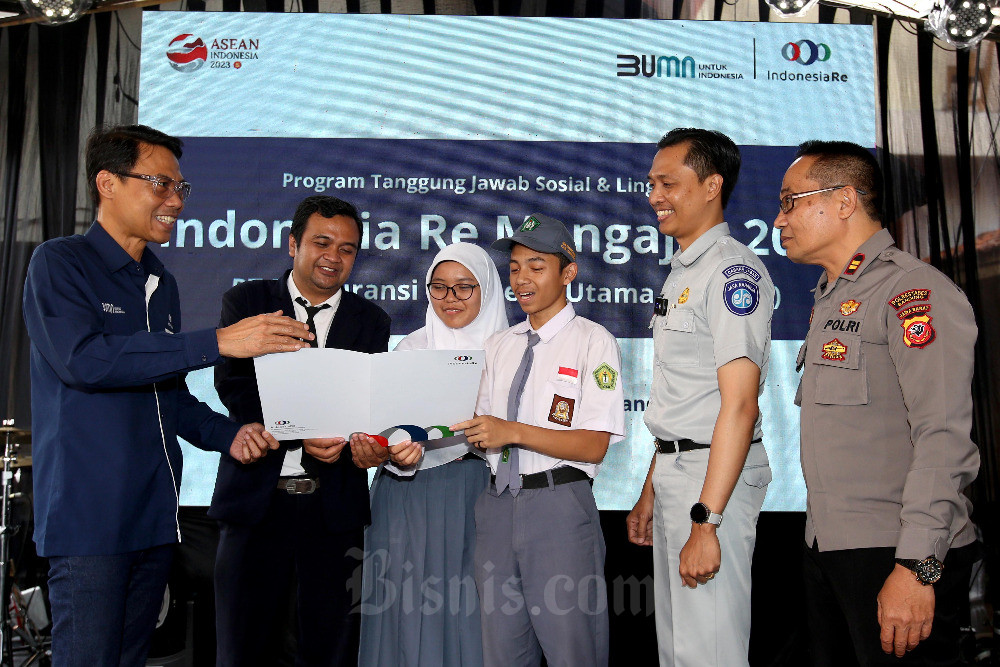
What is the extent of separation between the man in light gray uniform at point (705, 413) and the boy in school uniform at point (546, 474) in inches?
8.8

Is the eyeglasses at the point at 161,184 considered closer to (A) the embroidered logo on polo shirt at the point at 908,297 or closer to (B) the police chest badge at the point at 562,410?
(B) the police chest badge at the point at 562,410

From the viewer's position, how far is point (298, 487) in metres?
2.78

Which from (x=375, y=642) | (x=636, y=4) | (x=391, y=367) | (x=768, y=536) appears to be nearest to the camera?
(x=391, y=367)

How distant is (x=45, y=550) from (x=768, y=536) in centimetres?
331

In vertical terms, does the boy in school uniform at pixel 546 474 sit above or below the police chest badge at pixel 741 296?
below

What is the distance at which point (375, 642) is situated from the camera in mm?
2803

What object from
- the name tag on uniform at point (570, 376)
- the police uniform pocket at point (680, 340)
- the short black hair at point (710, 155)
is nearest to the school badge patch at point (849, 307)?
the police uniform pocket at point (680, 340)

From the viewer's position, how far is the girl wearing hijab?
2760mm

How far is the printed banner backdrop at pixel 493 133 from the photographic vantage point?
4027 millimetres

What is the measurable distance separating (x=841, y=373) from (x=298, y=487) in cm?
185

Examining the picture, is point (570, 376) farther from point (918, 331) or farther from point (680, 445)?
point (918, 331)

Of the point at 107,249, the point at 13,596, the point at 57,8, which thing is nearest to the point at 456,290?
the point at 107,249

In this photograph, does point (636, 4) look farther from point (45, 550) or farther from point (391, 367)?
point (45, 550)

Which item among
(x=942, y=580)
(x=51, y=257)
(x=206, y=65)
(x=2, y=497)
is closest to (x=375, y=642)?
(x=51, y=257)
